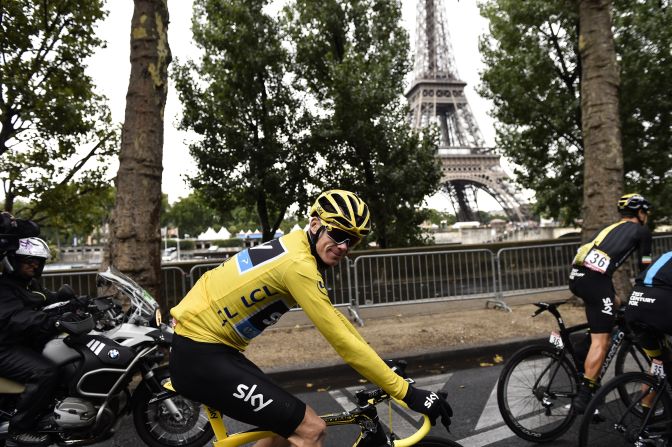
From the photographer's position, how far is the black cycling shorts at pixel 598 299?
372 cm

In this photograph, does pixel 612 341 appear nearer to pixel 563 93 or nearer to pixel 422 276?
pixel 422 276

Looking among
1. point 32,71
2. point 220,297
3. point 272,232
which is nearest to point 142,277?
point 220,297

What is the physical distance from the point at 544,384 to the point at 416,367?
7.60 feet

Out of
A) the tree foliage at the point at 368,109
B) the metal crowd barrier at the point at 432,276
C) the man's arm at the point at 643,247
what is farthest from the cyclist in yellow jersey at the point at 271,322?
the tree foliage at the point at 368,109

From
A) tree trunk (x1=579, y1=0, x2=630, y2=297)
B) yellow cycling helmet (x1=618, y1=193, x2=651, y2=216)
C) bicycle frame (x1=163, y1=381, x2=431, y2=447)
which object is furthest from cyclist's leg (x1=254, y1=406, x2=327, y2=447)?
tree trunk (x1=579, y1=0, x2=630, y2=297)

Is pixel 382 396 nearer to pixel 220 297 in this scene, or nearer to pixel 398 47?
pixel 220 297

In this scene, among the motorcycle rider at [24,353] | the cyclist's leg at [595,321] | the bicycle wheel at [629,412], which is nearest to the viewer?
the bicycle wheel at [629,412]

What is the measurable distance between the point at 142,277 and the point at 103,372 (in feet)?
7.45

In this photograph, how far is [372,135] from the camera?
14.8m

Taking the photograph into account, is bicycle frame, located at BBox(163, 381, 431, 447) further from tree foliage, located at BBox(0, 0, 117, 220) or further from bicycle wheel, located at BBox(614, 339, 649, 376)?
tree foliage, located at BBox(0, 0, 117, 220)

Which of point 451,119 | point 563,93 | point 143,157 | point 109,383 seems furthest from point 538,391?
point 451,119

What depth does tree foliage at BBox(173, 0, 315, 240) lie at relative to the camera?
48.9 ft

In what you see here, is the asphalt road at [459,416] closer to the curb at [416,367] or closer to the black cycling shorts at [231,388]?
the curb at [416,367]

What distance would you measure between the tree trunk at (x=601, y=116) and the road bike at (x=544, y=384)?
4.69 m
